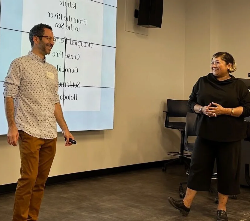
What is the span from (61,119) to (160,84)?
10.4 feet

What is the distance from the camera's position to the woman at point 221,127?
3006mm

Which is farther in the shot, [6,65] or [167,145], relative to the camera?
[167,145]

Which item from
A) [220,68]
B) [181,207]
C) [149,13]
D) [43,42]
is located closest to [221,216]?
[181,207]

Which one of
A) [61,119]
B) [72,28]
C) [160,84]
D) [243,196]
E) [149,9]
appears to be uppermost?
[149,9]

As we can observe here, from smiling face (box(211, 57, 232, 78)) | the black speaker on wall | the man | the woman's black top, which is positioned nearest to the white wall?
the black speaker on wall

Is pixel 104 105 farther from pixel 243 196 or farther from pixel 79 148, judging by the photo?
pixel 243 196

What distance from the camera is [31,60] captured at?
2.56 m

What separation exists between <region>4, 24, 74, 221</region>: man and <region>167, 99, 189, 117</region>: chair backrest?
10.2 feet

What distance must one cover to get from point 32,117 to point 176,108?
3367 millimetres

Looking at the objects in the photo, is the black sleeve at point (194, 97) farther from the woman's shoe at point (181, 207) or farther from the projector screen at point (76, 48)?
the projector screen at point (76, 48)

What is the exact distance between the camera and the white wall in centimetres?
471

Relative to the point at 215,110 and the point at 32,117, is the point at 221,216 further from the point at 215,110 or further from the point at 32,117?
the point at 32,117

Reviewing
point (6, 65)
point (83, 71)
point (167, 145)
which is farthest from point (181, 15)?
point (6, 65)

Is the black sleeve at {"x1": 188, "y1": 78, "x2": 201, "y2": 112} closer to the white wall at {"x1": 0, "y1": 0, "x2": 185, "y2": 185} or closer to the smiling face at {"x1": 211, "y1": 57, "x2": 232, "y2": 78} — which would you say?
the smiling face at {"x1": 211, "y1": 57, "x2": 232, "y2": 78}
